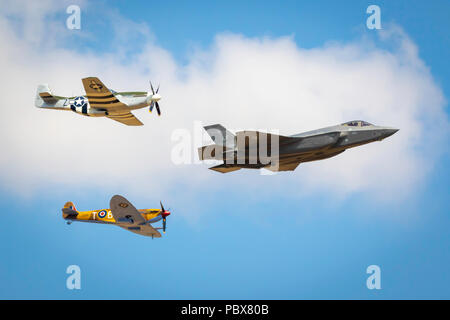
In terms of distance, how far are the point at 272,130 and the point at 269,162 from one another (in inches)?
162

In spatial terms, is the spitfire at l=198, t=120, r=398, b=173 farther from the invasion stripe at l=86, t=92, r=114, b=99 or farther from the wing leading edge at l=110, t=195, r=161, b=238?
the invasion stripe at l=86, t=92, r=114, b=99

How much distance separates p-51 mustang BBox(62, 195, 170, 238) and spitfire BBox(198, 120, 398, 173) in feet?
46.8

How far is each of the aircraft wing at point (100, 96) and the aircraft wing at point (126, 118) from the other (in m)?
1.55

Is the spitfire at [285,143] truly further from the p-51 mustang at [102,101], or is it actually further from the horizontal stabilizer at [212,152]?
the p-51 mustang at [102,101]

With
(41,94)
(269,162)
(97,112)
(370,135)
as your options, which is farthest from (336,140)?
(41,94)

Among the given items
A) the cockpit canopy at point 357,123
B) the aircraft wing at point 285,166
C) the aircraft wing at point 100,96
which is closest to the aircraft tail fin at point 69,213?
the aircraft wing at point 100,96

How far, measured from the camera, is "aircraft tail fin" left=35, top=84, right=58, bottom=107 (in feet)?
209

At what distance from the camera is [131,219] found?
5741cm

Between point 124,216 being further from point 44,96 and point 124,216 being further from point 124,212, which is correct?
point 44,96

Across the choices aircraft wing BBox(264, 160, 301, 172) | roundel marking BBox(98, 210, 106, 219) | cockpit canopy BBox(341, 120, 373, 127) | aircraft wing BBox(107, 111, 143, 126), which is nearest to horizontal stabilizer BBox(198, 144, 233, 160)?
aircraft wing BBox(264, 160, 301, 172)

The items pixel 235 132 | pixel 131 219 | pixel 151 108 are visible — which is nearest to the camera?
pixel 235 132

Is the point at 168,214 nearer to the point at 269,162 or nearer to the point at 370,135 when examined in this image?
the point at 269,162

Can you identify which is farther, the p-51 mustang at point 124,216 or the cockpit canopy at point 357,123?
the p-51 mustang at point 124,216

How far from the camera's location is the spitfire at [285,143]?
143 feet
